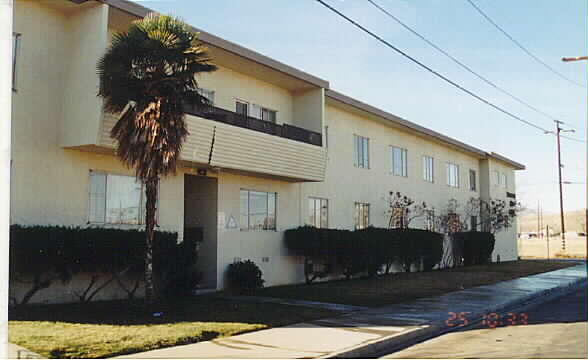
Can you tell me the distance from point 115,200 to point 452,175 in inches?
1034

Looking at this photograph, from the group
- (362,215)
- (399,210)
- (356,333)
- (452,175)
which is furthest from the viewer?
(452,175)

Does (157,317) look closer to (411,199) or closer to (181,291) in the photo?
(181,291)

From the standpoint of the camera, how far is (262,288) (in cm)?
2006

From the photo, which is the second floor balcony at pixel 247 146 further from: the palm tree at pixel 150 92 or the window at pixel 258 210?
the palm tree at pixel 150 92

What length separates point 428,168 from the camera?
3419cm

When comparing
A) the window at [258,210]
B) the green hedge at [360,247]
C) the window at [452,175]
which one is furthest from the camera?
the window at [452,175]

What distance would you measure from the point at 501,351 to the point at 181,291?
360 inches

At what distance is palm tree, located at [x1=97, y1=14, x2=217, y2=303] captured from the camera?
12570 millimetres

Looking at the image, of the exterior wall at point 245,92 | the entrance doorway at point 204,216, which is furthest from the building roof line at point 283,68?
the entrance doorway at point 204,216

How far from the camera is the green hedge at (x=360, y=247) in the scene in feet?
72.1

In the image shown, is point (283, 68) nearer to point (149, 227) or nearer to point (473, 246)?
point (149, 227)

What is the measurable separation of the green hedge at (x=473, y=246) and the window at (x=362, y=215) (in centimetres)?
1048

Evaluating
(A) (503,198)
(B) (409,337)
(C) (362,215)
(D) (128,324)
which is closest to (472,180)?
(A) (503,198)
